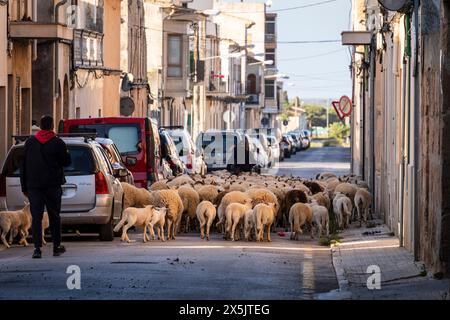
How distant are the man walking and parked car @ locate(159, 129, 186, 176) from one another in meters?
15.7

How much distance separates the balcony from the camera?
3412 cm

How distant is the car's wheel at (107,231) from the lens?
2248 cm

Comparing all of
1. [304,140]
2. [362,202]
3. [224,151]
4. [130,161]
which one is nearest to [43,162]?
[130,161]

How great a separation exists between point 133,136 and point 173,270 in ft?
43.8

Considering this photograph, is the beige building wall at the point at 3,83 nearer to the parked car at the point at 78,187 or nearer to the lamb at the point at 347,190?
the lamb at the point at 347,190

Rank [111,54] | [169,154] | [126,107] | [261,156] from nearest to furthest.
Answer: [169,154], [126,107], [111,54], [261,156]

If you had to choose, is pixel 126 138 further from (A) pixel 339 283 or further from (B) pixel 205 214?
(A) pixel 339 283

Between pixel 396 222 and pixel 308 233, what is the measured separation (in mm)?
2501

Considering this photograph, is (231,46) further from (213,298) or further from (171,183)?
(213,298)

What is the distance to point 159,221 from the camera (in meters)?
22.8

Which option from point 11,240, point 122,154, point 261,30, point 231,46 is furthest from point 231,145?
point 261,30

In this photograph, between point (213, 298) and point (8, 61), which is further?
point (8, 61)

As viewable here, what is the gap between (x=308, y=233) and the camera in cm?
2541

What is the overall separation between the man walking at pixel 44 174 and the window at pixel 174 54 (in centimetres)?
5235
